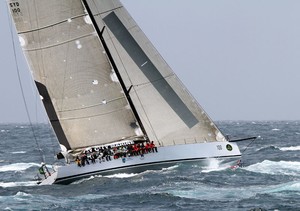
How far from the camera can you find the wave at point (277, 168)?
44.8 meters

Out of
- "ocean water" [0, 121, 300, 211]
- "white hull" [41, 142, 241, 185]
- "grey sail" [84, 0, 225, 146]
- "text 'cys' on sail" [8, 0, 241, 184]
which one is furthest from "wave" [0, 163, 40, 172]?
"grey sail" [84, 0, 225, 146]

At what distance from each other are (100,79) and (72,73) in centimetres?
169

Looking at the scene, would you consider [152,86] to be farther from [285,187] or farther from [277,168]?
[285,187]

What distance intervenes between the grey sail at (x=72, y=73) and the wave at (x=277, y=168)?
8.29m

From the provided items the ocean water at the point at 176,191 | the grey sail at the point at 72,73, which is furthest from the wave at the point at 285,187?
the grey sail at the point at 72,73

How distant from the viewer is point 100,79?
44.3 metres

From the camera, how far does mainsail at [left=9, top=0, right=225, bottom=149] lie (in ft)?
143

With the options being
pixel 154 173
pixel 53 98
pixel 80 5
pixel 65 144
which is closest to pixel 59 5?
pixel 80 5

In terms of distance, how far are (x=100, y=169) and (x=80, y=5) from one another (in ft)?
31.3

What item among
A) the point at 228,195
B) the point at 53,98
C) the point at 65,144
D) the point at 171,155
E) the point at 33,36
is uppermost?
the point at 33,36

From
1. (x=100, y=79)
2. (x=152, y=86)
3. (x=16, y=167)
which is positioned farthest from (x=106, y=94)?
(x=16, y=167)

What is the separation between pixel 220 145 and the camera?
43594mm

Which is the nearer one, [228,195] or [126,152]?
[228,195]

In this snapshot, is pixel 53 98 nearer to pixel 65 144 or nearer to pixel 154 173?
pixel 65 144
